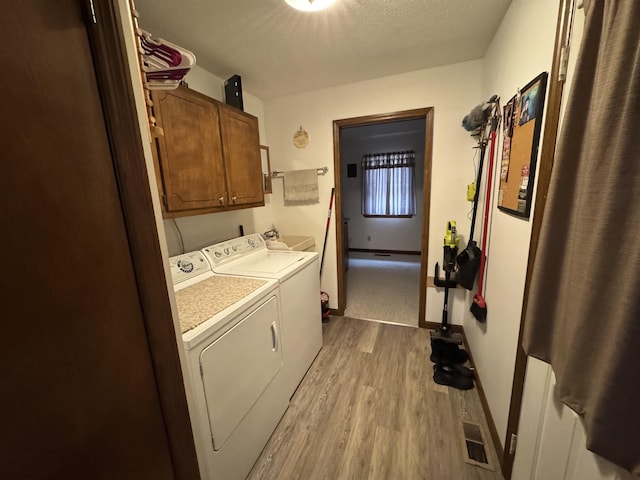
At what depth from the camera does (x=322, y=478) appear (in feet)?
4.35

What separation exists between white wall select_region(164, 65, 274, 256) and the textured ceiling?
0.11m

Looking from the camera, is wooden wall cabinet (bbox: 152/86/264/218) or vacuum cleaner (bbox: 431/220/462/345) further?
vacuum cleaner (bbox: 431/220/462/345)

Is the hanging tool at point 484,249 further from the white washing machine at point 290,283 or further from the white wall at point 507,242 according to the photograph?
the white washing machine at point 290,283

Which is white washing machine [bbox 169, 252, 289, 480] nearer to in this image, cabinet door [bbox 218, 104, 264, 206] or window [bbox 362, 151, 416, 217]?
cabinet door [bbox 218, 104, 264, 206]

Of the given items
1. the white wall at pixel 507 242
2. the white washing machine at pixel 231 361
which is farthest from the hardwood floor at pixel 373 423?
the white wall at pixel 507 242

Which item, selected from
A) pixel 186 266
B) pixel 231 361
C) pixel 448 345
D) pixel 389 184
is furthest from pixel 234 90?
pixel 389 184

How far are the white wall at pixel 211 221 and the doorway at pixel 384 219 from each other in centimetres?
87

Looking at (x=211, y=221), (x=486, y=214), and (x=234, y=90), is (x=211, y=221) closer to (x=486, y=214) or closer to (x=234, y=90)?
(x=234, y=90)

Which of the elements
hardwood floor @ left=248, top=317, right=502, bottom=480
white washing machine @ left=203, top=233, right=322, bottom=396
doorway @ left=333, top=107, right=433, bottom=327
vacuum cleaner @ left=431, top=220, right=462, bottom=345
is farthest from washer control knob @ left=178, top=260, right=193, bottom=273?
vacuum cleaner @ left=431, top=220, right=462, bottom=345

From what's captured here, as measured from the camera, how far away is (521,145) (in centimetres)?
123

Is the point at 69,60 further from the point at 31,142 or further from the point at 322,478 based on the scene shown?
the point at 322,478

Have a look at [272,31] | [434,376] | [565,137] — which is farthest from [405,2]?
[434,376]

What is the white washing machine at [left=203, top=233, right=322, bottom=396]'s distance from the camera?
5.73ft

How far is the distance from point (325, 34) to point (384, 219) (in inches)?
164
